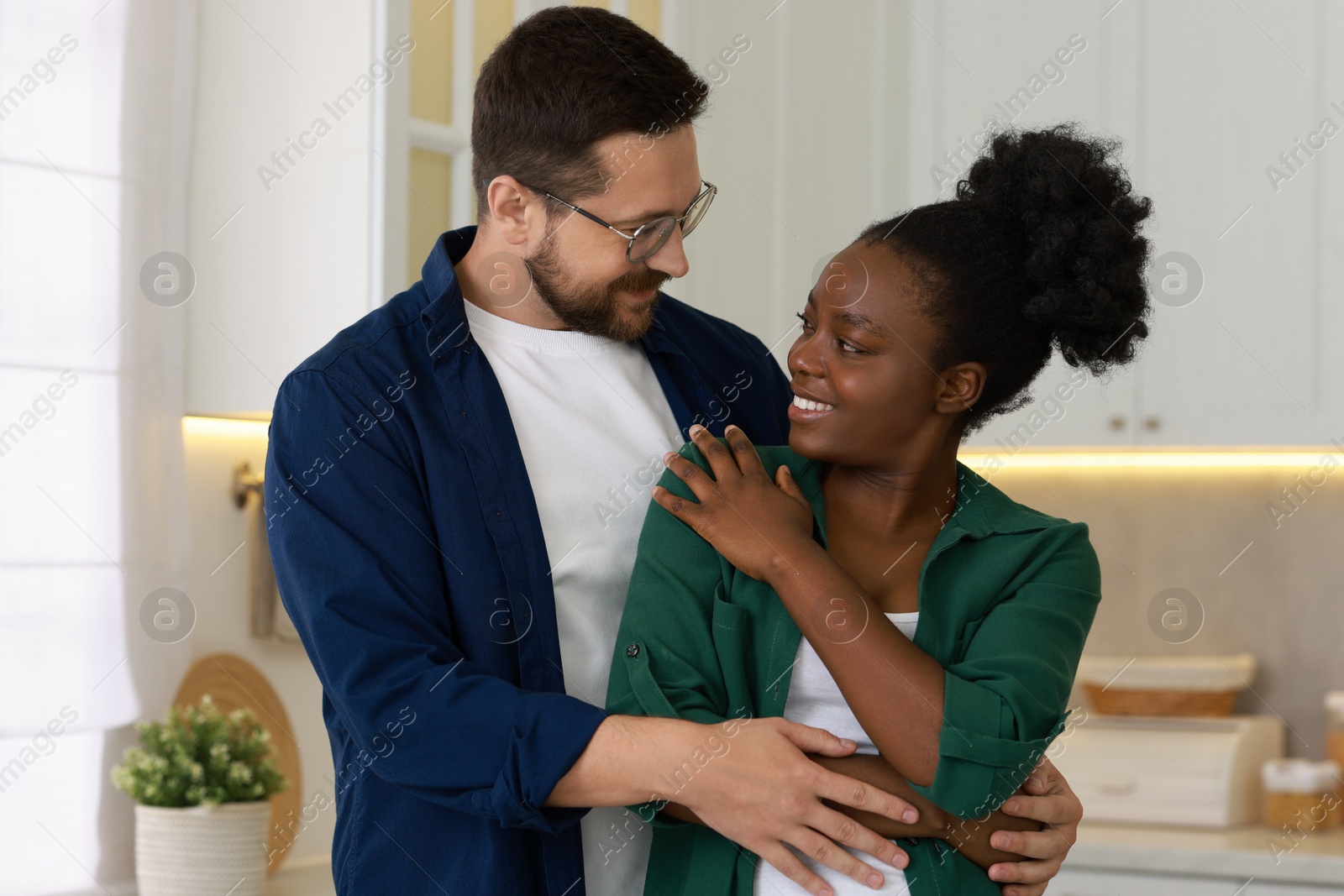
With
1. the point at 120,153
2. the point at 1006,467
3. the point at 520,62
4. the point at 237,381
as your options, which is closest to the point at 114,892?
the point at 237,381

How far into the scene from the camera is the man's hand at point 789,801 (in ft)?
3.48

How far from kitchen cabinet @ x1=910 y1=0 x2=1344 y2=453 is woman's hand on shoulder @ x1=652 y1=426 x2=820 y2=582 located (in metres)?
1.68

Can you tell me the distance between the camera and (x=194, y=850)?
2.26 m

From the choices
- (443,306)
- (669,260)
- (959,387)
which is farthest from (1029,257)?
(443,306)

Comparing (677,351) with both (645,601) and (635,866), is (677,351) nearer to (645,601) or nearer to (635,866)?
(645,601)

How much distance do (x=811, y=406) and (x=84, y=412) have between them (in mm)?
1590

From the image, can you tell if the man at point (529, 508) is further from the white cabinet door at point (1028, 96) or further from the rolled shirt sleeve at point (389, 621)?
the white cabinet door at point (1028, 96)

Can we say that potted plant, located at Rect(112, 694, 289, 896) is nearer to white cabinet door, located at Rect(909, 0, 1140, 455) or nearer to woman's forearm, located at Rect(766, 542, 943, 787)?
woman's forearm, located at Rect(766, 542, 943, 787)

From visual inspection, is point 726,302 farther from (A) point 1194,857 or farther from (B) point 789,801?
(B) point 789,801

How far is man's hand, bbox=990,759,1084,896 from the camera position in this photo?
3.78 ft

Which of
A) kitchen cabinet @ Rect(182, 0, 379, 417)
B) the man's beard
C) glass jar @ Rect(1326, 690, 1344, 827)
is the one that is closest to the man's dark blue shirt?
the man's beard

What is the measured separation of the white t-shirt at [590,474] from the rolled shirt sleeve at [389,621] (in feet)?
0.42

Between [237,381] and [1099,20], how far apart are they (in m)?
2.01

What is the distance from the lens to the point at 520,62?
1435mm
